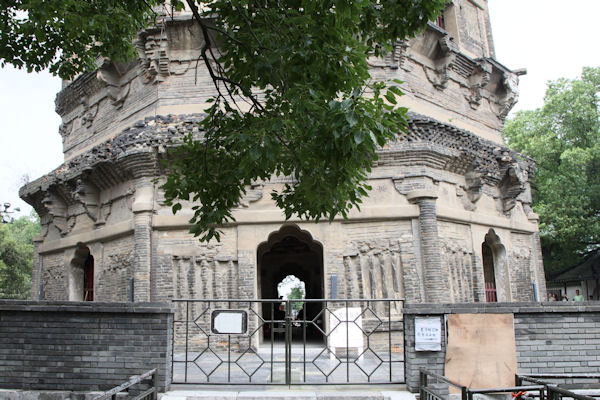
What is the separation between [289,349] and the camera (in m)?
6.47

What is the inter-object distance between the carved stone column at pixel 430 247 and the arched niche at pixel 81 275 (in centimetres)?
938

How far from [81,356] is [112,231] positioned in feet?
22.5

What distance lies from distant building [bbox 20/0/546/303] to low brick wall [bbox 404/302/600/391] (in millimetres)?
4773

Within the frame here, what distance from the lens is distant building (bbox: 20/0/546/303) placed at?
11.3 metres

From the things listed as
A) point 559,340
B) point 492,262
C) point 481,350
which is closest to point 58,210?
point 492,262

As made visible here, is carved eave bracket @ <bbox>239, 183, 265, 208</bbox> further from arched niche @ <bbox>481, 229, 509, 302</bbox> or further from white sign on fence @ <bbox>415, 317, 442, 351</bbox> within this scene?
arched niche @ <bbox>481, 229, 509, 302</bbox>

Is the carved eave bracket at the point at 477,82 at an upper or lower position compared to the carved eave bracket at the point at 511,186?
upper

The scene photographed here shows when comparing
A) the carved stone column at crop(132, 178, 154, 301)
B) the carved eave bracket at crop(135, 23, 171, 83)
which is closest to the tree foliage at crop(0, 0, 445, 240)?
the carved stone column at crop(132, 178, 154, 301)

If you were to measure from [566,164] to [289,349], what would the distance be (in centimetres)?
1970

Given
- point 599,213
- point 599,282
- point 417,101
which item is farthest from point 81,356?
point 599,282

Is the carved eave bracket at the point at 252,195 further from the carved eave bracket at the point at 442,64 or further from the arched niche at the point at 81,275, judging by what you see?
the carved eave bracket at the point at 442,64

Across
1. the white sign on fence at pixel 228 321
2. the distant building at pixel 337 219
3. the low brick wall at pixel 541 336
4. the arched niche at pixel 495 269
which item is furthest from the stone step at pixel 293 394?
the arched niche at pixel 495 269

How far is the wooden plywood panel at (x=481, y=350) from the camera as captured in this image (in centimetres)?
602

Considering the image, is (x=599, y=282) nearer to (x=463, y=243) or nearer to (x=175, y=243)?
(x=463, y=243)
